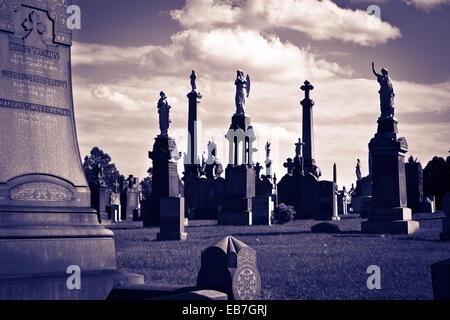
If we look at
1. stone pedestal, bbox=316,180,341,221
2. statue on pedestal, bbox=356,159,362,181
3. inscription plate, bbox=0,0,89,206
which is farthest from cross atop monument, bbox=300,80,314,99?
inscription plate, bbox=0,0,89,206

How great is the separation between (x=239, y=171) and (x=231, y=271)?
22643mm

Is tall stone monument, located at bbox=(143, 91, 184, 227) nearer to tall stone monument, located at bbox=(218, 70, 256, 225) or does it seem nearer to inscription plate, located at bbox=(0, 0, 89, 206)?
tall stone monument, located at bbox=(218, 70, 256, 225)

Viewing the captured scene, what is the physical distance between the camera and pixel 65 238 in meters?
6.54

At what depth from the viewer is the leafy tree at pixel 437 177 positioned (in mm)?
59812

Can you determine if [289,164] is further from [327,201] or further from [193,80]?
[193,80]

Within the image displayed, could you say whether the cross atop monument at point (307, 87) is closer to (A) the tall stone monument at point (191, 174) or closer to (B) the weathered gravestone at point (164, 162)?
(A) the tall stone monument at point (191, 174)

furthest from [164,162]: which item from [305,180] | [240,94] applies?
[305,180]

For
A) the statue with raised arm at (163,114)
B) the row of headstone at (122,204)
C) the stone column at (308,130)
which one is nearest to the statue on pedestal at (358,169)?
the stone column at (308,130)

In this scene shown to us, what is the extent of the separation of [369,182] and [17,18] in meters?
36.4

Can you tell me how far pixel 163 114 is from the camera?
27375mm

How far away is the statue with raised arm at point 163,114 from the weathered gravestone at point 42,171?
771 inches

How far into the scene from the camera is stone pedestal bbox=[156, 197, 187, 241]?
1727 centimetres
